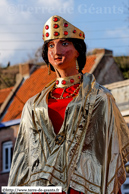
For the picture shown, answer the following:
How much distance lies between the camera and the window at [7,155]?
3123 cm

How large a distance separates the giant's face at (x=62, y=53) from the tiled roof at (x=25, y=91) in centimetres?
2293

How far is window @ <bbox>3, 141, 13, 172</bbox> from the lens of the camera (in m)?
31.2

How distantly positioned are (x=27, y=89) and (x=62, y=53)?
25686 millimetres

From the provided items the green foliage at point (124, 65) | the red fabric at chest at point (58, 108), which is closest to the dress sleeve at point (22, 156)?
the red fabric at chest at point (58, 108)

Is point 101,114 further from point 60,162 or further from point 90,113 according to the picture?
point 60,162

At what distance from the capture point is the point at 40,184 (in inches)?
239

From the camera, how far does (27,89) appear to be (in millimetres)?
32250

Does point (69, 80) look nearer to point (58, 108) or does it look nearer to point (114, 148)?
point (58, 108)

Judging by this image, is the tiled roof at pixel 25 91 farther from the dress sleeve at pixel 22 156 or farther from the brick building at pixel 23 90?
the dress sleeve at pixel 22 156

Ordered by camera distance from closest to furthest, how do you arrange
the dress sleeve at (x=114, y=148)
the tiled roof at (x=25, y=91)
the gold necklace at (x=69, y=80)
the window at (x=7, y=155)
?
1. the dress sleeve at (x=114, y=148)
2. the gold necklace at (x=69, y=80)
3. the tiled roof at (x=25, y=91)
4. the window at (x=7, y=155)

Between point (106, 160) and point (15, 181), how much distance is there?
1067 millimetres

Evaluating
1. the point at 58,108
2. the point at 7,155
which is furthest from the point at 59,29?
the point at 7,155

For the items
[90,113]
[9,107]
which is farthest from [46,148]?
[9,107]

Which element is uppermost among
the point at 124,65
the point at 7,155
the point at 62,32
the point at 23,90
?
the point at 62,32
